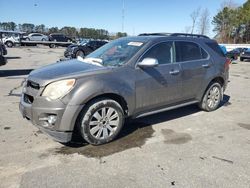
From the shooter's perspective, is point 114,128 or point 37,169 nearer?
point 37,169

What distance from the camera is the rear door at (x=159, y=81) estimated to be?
15.6 feet

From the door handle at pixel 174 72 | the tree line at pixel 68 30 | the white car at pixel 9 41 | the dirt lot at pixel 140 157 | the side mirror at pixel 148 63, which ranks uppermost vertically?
the tree line at pixel 68 30

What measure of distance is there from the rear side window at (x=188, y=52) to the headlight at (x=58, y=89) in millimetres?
2375

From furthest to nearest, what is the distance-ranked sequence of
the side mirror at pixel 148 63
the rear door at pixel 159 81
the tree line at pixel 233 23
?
A: 1. the tree line at pixel 233 23
2. the rear door at pixel 159 81
3. the side mirror at pixel 148 63

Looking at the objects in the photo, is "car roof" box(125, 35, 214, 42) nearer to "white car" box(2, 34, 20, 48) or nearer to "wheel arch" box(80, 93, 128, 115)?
"wheel arch" box(80, 93, 128, 115)

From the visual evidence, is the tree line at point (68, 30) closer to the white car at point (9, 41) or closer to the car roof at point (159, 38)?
the white car at point (9, 41)

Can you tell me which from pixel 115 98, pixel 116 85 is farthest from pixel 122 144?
pixel 116 85

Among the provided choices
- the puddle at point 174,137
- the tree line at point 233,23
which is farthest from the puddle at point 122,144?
the tree line at point 233,23

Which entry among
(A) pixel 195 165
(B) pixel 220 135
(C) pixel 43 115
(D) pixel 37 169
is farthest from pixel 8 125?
(B) pixel 220 135

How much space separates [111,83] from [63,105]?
2.75 ft

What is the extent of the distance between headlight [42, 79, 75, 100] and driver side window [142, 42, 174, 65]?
1.50m

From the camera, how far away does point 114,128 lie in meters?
4.53

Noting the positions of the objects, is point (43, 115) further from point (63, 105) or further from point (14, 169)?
point (14, 169)

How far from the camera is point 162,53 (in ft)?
16.9
